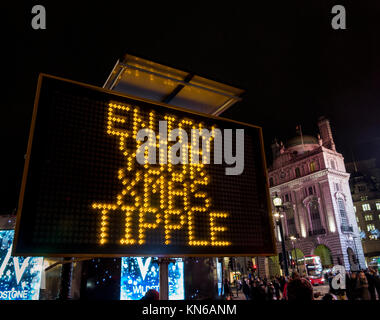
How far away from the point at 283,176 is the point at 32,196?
214 feet

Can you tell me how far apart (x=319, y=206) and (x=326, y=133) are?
57.0 ft

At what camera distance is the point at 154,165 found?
4.40m

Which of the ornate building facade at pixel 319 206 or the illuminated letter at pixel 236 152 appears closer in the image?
the illuminated letter at pixel 236 152

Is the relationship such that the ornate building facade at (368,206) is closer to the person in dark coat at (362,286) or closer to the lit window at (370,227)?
the lit window at (370,227)

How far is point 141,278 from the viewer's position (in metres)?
9.41

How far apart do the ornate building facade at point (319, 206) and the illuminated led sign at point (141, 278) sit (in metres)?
42.0

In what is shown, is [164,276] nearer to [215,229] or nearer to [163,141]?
[215,229]

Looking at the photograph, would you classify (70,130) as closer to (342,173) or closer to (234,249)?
(234,249)

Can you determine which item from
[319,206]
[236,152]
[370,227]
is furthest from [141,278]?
[370,227]

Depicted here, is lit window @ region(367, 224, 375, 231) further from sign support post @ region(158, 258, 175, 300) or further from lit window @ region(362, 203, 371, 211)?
sign support post @ region(158, 258, 175, 300)

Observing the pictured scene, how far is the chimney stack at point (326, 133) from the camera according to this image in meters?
60.9

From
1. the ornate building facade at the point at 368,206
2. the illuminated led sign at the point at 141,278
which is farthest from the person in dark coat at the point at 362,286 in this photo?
the ornate building facade at the point at 368,206

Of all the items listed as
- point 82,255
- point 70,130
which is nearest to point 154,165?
point 70,130

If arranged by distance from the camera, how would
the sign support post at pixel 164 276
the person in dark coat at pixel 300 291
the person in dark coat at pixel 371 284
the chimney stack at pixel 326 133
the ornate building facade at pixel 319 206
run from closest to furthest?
the person in dark coat at pixel 300 291 < the sign support post at pixel 164 276 < the person in dark coat at pixel 371 284 < the ornate building facade at pixel 319 206 < the chimney stack at pixel 326 133
